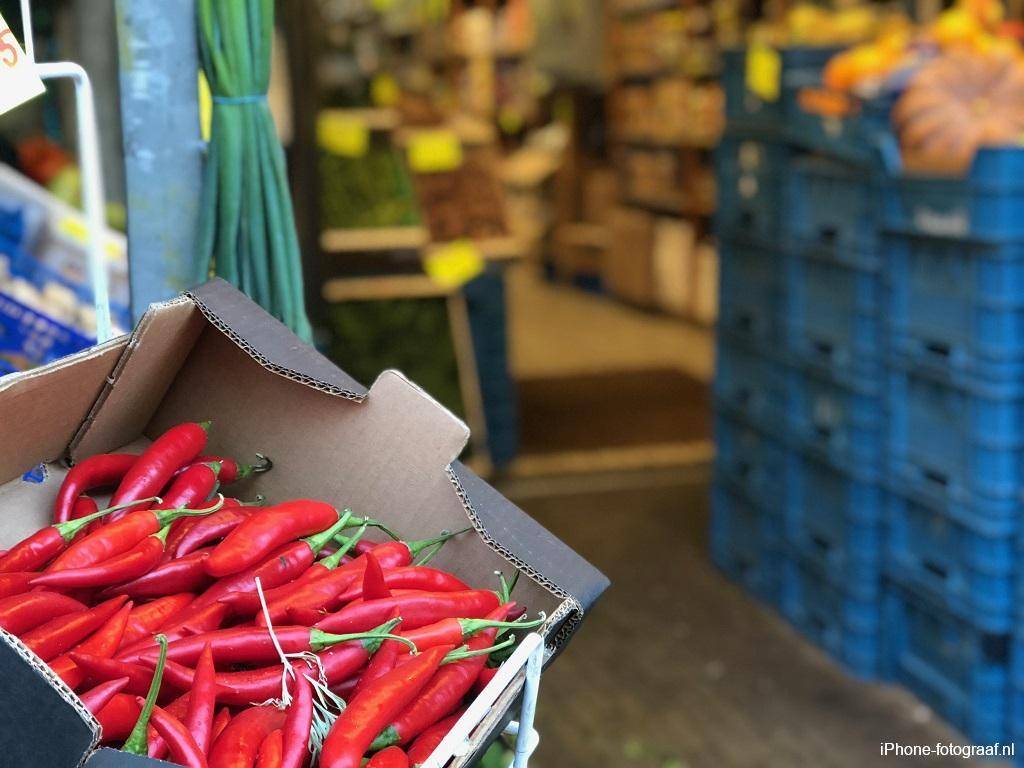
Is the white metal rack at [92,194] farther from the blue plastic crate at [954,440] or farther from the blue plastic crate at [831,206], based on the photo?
the blue plastic crate at [831,206]

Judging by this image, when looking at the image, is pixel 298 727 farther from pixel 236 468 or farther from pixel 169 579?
pixel 236 468

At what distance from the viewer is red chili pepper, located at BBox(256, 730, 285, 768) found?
3.50 feet

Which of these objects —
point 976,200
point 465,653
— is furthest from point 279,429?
point 976,200

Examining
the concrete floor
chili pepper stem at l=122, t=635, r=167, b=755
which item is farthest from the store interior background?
chili pepper stem at l=122, t=635, r=167, b=755

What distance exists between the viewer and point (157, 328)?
1335mm

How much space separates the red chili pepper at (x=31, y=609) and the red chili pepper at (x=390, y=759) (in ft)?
1.14

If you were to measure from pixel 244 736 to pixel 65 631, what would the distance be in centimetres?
21

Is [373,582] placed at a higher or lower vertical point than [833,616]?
higher

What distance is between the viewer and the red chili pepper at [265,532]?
→ 1.29m

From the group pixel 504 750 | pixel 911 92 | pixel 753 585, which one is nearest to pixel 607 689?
pixel 753 585

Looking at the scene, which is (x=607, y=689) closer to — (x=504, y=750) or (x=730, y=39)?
(x=504, y=750)

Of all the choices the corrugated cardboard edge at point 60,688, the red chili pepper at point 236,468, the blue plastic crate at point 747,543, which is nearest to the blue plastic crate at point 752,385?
the blue plastic crate at point 747,543

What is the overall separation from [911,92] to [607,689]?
170 cm

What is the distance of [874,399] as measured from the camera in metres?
3.24
